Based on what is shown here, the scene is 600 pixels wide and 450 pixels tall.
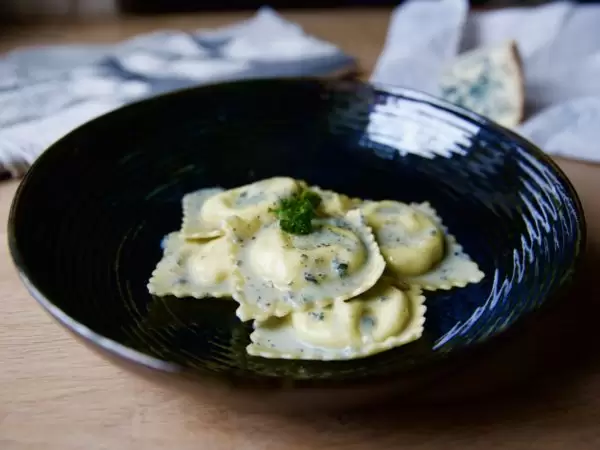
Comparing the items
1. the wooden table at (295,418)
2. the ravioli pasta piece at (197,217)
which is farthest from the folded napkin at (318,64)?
the wooden table at (295,418)

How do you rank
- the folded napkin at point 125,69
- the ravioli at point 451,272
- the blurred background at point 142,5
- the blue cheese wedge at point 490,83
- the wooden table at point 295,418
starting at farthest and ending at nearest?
the blurred background at point 142,5
the blue cheese wedge at point 490,83
the folded napkin at point 125,69
the ravioli at point 451,272
the wooden table at point 295,418

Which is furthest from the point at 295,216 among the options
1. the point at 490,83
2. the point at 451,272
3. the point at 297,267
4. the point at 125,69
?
Answer: the point at 125,69

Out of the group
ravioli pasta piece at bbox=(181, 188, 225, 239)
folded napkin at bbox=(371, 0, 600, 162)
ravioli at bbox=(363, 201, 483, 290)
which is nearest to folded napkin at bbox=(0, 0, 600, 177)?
folded napkin at bbox=(371, 0, 600, 162)

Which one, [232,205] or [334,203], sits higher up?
[334,203]

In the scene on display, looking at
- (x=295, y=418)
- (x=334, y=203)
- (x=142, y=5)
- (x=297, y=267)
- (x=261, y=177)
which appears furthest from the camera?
(x=142, y=5)

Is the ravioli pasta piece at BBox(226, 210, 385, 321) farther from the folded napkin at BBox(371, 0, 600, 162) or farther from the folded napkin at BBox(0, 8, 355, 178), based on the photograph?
the folded napkin at BBox(371, 0, 600, 162)

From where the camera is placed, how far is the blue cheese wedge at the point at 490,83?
245 cm

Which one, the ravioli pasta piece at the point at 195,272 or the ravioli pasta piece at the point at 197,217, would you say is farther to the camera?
the ravioli pasta piece at the point at 197,217

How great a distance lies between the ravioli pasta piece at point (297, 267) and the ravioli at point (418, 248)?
2.2 inches

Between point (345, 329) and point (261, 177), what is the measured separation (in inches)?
28.3

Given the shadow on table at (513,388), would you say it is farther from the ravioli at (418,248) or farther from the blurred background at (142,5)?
the blurred background at (142,5)

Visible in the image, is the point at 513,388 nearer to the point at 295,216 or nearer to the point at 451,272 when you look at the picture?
the point at 451,272

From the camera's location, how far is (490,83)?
2.50 metres

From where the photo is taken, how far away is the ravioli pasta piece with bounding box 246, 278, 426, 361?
138 centimetres
